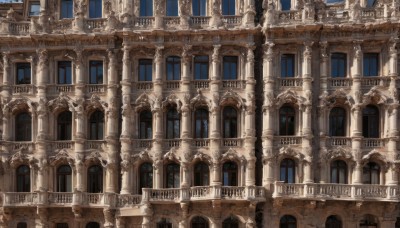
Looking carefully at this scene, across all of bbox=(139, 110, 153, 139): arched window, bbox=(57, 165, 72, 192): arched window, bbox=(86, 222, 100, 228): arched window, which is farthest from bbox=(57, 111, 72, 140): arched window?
bbox=(86, 222, 100, 228): arched window

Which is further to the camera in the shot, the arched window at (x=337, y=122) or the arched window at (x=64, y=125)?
the arched window at (x=64, y=125)

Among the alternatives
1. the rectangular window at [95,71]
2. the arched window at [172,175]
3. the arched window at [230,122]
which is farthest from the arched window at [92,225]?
the arched window at [230,122]

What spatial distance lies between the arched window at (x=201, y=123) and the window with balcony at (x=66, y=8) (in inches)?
487

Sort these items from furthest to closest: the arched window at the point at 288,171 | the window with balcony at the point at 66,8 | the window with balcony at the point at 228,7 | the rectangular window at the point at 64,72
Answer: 1. the window with balcony at the point at 66,8
2. the rectangular window at the point at 64,72
3. the window with balcony at the point at 228,7
4. the arched window at the point at 288,171

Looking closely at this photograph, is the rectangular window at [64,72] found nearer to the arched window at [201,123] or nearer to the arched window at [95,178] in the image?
the arched window at [95,178]

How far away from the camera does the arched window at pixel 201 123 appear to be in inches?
1587

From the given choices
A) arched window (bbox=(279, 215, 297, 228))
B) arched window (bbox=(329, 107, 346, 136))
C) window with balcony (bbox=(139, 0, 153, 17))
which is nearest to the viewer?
arched window (bbox=(279, 215, 297, 228))

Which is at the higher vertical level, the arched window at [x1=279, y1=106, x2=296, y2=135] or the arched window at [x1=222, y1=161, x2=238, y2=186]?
the arched window at [x1=279, y1=106, x2=296, y2=135]

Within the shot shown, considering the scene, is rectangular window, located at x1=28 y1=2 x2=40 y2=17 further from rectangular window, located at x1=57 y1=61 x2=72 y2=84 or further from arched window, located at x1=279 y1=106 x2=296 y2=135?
arched window, located at x1=279 y1=106 x2=296 y2=135

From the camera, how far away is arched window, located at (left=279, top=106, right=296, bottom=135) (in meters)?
39.9

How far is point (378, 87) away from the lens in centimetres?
Answer: 3922

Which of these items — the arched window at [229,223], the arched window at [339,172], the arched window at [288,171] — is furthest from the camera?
the arched window at [288,171]

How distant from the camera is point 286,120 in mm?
40094

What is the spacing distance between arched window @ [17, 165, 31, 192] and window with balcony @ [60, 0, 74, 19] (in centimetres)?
1177
